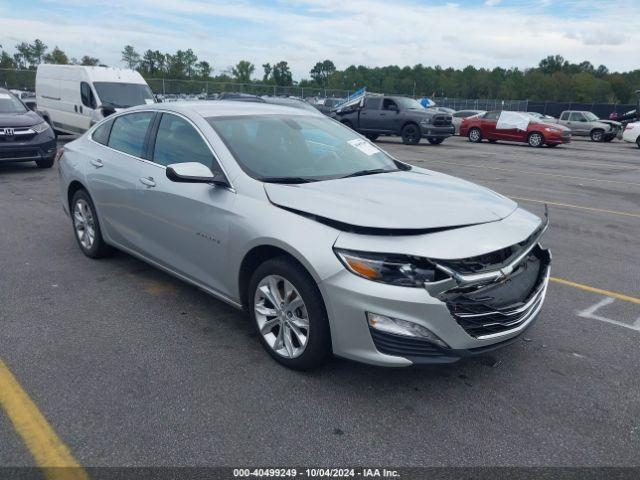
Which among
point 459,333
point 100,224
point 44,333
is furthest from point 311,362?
point 100,224

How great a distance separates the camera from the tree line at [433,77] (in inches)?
3711

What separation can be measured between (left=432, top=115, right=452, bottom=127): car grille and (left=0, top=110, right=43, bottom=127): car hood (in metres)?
14.3

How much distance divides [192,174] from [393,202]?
1.36 metres

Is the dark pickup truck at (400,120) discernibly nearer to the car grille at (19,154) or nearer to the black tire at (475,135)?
the black tire at (475,135)

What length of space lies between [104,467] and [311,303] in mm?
1328

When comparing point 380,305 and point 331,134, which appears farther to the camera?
point 331,134

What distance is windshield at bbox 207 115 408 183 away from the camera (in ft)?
12.9

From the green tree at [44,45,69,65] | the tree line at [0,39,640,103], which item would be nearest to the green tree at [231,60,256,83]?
the tree line at [0,39,640,103]

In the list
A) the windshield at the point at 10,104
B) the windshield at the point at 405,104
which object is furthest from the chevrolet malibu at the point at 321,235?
the windshield at the point at 405,104

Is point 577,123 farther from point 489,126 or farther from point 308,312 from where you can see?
point 308,312

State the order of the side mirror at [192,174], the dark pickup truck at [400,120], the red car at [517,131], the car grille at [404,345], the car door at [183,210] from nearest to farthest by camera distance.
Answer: the car grille at [404,345] → the side mirror at [192,174] → the car door at [183,210] → the dark pickup truck at [400,120] → the red car at [517,131]

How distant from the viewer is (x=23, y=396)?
3.20 m

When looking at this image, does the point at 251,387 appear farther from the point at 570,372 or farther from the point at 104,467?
the point at 570,372

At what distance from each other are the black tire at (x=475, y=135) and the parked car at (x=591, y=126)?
27.4 ft
